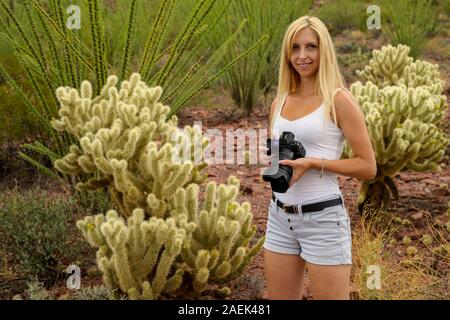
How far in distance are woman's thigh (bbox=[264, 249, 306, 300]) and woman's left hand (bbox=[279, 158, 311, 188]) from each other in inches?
13.7

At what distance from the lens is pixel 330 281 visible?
2367 mm

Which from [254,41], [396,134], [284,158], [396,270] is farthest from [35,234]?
[254,41]

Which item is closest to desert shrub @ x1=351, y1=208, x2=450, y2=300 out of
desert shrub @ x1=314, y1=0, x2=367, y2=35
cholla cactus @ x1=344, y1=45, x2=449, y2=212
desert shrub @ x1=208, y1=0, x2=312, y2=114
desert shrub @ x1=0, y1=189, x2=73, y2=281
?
cholla cactus @ x1=344, y1=45, x2=449, y2=212

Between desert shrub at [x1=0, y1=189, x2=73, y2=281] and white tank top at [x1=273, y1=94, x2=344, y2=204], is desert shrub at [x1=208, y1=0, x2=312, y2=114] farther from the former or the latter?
white tank top at [x1=273, y1=94, x2=344, y2=204]

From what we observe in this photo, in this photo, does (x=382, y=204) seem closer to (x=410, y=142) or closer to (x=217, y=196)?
(x=410, y=142)

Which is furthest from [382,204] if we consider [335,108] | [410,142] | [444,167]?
[335,108]

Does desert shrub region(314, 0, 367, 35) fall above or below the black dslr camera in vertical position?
above

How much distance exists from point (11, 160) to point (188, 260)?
2.94 m

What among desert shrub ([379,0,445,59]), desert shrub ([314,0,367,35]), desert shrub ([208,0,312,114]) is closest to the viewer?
desert shrub ([208,0,312,114])

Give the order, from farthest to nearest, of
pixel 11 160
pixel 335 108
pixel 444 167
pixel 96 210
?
pixel 444 167
pixel 11 160
pixel 96 210
pixel 335 108

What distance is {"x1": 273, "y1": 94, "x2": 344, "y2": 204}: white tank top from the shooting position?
7.84ft

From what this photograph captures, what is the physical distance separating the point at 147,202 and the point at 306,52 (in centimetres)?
103

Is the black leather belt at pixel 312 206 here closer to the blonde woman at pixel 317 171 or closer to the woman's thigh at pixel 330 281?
the blonde woman at pixel 317 171
